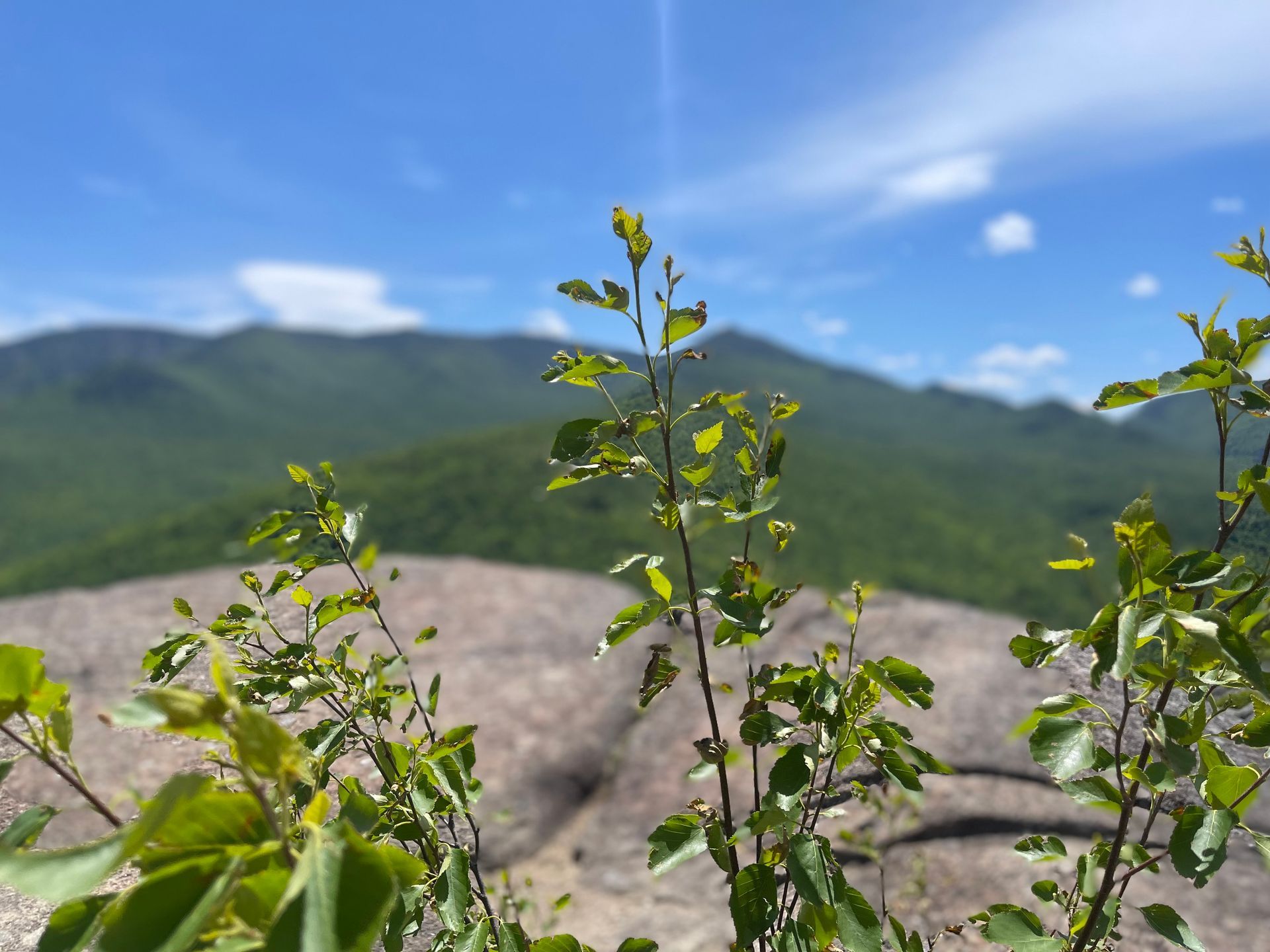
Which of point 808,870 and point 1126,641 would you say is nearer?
point 1126,641

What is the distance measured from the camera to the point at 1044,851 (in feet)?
5.12

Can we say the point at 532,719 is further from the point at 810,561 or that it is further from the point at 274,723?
the point at 810,561

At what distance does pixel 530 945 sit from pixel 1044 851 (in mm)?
1096

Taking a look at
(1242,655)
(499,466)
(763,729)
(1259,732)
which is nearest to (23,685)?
(763,729)

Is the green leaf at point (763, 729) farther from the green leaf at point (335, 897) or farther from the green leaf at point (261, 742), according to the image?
the green leaf at point (261, 742)

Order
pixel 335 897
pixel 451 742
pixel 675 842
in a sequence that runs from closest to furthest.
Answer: pixel 335 897 < pixel 675 842 < pixel 451 742

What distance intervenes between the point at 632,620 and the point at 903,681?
50 cm

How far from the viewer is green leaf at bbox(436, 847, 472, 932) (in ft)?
4.48

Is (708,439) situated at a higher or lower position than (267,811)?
higher

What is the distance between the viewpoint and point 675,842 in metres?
1.41

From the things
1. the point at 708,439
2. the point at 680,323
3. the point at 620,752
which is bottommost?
the point at 620,752

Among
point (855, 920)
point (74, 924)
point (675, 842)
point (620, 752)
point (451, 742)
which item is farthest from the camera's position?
point (620, 752)

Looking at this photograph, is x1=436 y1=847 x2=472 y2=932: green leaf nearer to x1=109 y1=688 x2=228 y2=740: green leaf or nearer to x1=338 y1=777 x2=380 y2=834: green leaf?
x1=338 y1=777 x2=380 y2=834: green leaf

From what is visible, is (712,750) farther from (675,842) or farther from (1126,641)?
(1126,641)
